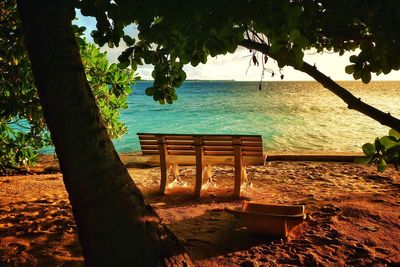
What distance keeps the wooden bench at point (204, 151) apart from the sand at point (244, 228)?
46 centimetres

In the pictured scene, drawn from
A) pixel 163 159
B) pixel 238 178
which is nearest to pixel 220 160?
pixel 238 178

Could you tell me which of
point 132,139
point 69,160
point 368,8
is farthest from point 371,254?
point 132,139

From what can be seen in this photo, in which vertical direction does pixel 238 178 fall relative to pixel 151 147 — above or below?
below

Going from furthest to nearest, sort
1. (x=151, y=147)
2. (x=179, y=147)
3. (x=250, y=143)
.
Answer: (x=151, y=147), (x=179, y=147), (x=250, y=143)

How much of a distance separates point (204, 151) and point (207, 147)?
106mm

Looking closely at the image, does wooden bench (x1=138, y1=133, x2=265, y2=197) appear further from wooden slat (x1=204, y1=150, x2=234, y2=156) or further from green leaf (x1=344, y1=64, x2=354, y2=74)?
green leaf (x1=344, y1=64, x2=354, y2=74)

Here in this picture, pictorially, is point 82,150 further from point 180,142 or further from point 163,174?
point 163,174

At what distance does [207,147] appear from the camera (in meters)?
6.44

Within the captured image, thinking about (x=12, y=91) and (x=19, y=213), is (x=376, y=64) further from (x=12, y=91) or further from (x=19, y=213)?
(x=12, y=91)

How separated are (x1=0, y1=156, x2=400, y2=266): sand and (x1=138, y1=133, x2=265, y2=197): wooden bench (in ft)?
1.52

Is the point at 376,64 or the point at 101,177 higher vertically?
the point at 376,64

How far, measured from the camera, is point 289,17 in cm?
201

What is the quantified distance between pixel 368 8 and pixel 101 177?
7.20ft

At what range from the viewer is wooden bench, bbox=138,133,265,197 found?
246 inches
